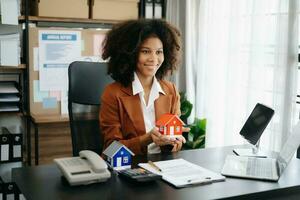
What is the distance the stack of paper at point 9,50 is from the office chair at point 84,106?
116 cm

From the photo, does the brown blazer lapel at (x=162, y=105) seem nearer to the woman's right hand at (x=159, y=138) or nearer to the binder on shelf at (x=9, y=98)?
the woman's right hand at (x=159, y=138)

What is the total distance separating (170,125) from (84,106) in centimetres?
55

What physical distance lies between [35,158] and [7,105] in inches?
18.3

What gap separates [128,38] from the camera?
74.5 inches

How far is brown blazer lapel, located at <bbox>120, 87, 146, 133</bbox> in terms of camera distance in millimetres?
1833

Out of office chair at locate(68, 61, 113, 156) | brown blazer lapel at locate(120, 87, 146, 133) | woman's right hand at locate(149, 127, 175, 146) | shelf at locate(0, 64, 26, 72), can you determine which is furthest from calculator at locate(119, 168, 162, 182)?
shelf at locate(0, 64, 26, 72)

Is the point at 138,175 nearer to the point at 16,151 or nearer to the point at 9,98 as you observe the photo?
the point at 16,151

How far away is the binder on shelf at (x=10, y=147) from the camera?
2824mm

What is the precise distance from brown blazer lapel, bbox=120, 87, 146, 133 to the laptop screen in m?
0.49

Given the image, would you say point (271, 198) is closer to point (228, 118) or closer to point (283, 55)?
point (283, 55)

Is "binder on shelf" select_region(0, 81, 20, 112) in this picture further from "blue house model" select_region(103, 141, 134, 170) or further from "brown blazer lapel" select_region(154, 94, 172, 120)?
"blue house model" select_region(103, 141, 134, 170)

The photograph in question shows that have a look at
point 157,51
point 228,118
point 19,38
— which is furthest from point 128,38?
point 19,38

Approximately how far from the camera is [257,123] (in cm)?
178

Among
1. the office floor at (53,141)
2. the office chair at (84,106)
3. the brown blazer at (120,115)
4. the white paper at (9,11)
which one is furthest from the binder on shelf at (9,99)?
the brown blazer at (120,115)
